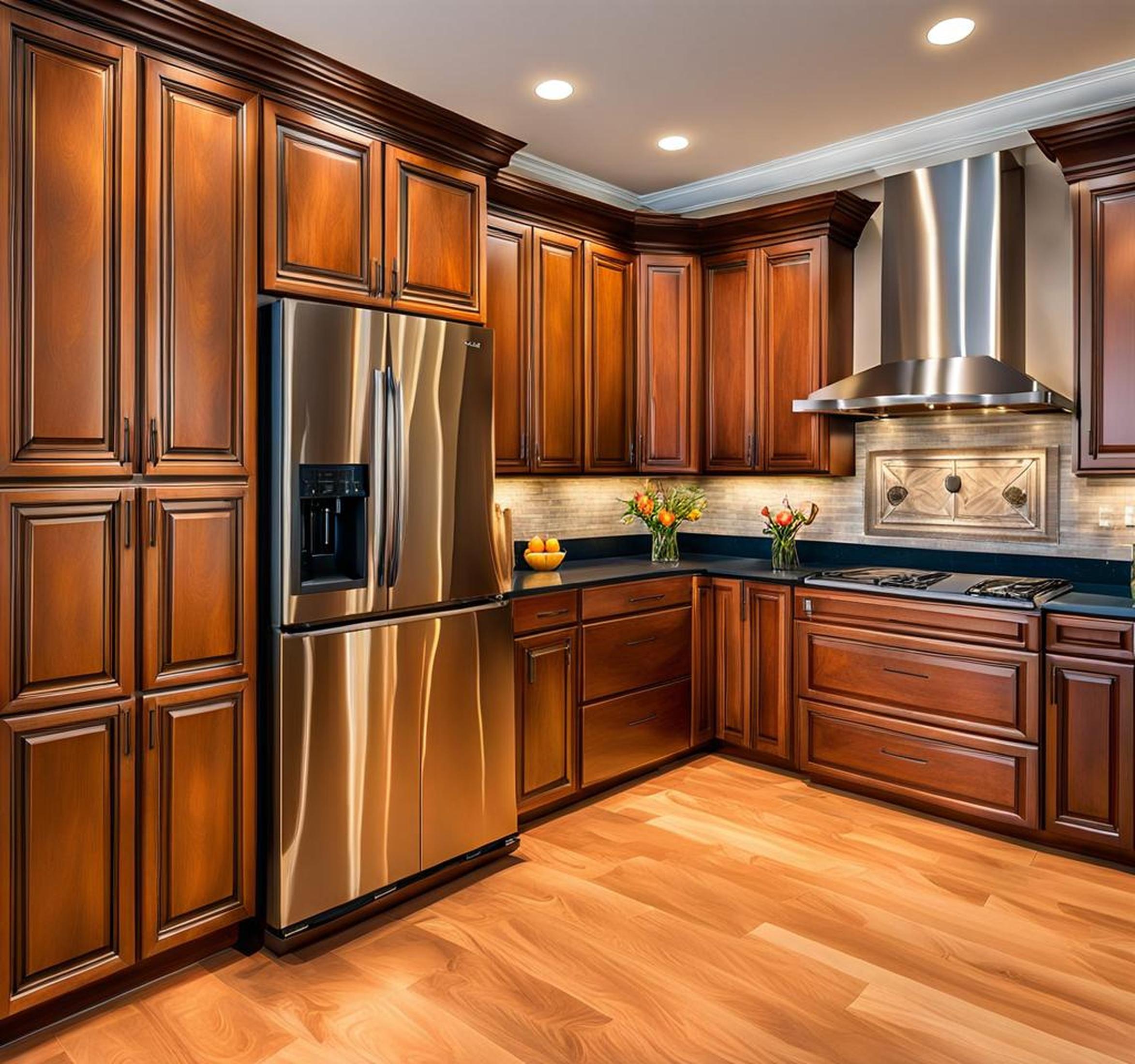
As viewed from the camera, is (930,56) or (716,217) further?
(716,217)

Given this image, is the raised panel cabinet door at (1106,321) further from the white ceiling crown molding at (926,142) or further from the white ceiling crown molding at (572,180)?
the white ceiling crown molding at (572,180)

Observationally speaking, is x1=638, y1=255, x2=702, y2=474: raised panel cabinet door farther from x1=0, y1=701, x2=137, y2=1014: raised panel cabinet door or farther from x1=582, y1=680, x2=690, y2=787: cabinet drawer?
x1=0, y1=701, x2=137, y2=1014: raised panel cabinet door

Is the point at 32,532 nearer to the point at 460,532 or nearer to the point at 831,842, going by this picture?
the point at 460,532

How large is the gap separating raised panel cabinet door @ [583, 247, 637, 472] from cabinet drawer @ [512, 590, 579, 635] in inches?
32.6

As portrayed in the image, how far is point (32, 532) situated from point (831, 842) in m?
2.88

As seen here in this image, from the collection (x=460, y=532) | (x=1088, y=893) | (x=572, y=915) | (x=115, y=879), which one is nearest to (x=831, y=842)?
(x=1088, y=893)

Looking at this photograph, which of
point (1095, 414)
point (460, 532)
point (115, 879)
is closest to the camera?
point (115, 879)

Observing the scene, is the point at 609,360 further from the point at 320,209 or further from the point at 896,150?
the point at 320,209

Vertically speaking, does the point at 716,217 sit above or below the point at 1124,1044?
above

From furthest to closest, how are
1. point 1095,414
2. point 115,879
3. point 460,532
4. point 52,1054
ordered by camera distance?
point 1095,414 → point 460,532 → point 115,879 → point 52,1054

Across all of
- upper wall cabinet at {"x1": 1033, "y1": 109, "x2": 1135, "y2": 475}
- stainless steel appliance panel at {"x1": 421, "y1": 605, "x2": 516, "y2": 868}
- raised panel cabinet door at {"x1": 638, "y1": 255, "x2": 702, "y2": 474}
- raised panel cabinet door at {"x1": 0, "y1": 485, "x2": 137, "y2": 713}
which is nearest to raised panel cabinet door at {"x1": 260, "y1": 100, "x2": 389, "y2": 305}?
raised panel cabinet door at {"x1": 0, "y1": 485, "x2": 137, "y2": 713}

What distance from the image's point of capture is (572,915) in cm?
284

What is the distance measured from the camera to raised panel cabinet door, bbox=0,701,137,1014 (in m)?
2.15

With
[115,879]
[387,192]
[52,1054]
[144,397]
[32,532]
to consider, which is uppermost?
[387,192]
